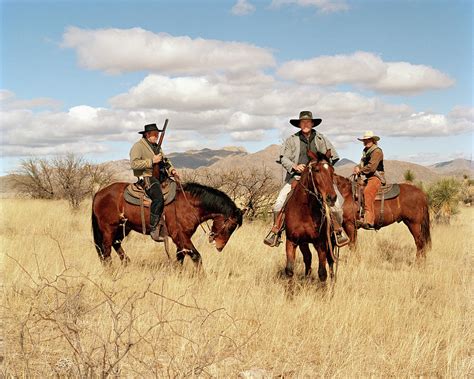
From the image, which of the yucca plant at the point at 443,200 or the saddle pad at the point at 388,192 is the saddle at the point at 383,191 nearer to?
the saddle pad at the point at 388,192

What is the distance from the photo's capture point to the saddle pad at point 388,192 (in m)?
10.6

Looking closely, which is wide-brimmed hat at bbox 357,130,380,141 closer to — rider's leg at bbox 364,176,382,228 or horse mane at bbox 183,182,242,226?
rider's leg at bbox 364,176,382,228

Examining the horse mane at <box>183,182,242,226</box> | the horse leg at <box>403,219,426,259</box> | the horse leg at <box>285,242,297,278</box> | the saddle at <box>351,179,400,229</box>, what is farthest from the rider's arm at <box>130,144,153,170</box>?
the horse leg at <box>403,219,426,259</box>

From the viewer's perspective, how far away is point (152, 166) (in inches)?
331

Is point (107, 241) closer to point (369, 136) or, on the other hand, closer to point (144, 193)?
point (144, 193)

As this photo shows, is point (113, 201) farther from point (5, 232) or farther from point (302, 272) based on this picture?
point (5, 232)

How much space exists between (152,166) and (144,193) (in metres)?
0.54

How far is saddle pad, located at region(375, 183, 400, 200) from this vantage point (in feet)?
34.8

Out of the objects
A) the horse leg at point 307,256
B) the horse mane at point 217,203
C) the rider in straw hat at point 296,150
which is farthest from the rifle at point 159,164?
the horse leg at point 307,256

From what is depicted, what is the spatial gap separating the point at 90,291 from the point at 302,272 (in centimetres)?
418

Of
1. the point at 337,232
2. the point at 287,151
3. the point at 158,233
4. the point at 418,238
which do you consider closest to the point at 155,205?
the point at 158,233

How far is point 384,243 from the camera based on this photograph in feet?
40.8

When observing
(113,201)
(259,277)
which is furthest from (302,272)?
(113,201)

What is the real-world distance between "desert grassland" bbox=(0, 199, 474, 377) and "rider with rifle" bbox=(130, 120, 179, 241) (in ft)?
3.30
